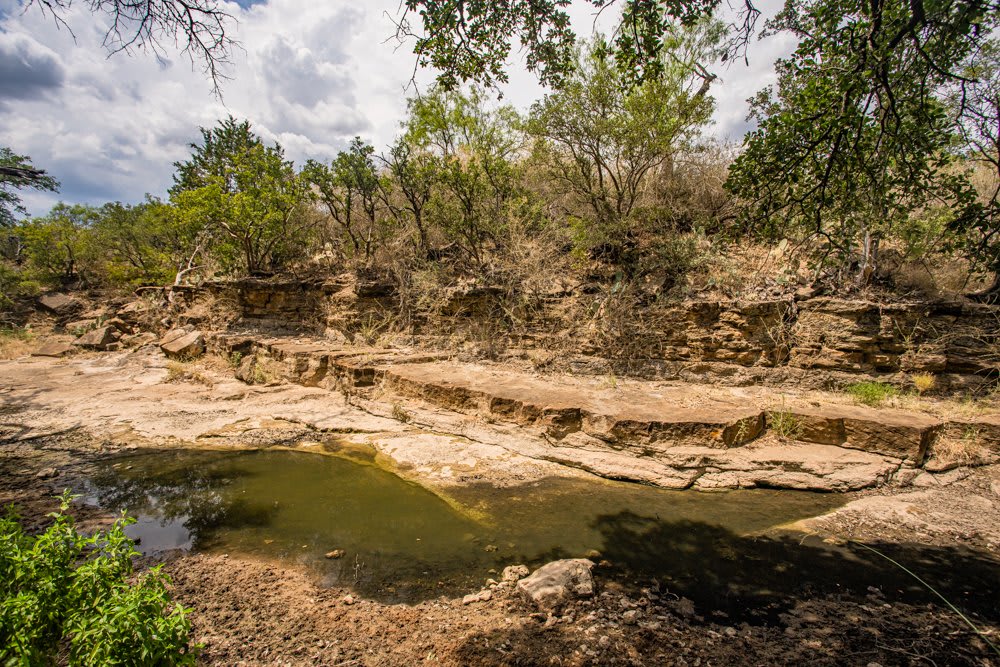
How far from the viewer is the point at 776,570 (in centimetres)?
313

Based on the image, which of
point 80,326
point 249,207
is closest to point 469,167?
point 249,207

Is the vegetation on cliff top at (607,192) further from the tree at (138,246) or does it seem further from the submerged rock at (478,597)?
the submerged rock at (478,597)

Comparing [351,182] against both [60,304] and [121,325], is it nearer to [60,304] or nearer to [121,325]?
[121,325]

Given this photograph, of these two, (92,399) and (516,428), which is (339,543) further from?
(92,399)

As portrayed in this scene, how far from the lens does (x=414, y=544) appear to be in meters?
3.58

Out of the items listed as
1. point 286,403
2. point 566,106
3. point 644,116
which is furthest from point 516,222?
point 286,403

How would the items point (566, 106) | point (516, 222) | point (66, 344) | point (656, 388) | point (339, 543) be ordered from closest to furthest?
point (339, 543), point (656, 388), point (566, 106), point (516, 222), point (66, 344)

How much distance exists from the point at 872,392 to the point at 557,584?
5.95 metres

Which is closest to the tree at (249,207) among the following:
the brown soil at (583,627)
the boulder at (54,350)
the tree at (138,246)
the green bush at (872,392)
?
the tree at (138,246)

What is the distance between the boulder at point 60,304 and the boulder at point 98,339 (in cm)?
346

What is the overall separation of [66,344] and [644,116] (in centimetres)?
1565

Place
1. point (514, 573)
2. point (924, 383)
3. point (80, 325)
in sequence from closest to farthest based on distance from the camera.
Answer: point (514, 573) → point (924, 383) → point (80, 325)

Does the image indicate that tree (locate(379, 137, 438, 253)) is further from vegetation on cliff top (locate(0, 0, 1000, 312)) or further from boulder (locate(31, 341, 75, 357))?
boulder (locate(31, 341, 75, 357))

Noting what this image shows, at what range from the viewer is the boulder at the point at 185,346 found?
34.8ft
